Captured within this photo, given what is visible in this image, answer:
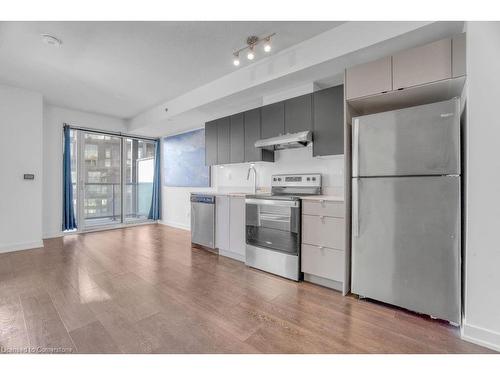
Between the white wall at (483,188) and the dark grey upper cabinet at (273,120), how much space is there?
183cm

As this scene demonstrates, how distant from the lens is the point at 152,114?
4.86 metres

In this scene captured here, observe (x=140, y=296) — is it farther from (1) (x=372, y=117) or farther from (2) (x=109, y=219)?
(2) (x=109, y=219)

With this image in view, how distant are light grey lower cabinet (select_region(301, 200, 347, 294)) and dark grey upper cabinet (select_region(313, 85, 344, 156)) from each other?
0.68 m

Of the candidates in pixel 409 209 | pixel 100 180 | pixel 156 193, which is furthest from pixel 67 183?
pixel 409 209

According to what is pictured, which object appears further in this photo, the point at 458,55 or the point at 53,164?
the point at 53,164

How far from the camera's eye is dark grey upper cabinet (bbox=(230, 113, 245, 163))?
3514mm

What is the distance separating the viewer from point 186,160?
5.48 meters

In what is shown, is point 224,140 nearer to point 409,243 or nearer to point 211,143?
point 211,143

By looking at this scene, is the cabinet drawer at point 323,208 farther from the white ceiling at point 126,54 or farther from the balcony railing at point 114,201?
the balcony railing at point 114,201

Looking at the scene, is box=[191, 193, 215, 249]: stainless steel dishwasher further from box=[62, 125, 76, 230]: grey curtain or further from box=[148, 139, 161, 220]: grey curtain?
box=[62, 125, 76, 230]: grey curtain

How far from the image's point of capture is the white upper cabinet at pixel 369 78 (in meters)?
2.02

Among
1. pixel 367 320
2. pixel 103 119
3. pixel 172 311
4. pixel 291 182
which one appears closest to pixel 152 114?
pixel 103 119

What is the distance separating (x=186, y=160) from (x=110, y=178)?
2.00 meters
